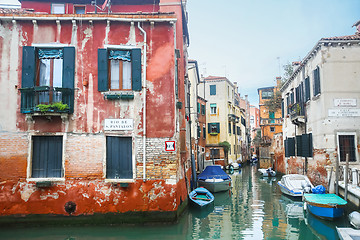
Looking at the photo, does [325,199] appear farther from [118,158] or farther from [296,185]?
[118,158]

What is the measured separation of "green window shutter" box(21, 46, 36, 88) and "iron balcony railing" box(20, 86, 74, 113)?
0.89ft

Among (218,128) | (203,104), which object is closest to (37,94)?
(203,104)

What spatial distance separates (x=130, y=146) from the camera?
9.49 meters

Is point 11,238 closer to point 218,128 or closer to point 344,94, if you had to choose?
point 344,94

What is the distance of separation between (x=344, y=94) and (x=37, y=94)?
12.2 metres

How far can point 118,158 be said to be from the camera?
9.45 metres

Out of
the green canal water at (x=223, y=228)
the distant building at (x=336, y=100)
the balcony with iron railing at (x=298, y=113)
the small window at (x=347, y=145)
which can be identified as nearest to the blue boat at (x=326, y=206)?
the green canal water at (x=223, y=228)

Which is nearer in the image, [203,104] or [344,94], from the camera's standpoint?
[344,94]

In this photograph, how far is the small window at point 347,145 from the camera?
43.2 ft

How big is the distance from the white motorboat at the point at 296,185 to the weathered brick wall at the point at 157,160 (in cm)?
742

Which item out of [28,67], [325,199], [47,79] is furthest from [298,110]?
[28,67]

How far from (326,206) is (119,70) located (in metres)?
8.02

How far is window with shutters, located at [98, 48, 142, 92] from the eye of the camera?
951cm

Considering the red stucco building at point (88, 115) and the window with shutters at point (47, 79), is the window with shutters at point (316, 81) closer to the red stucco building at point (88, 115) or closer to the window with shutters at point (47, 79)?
the red stucco building at point (88, 115)
